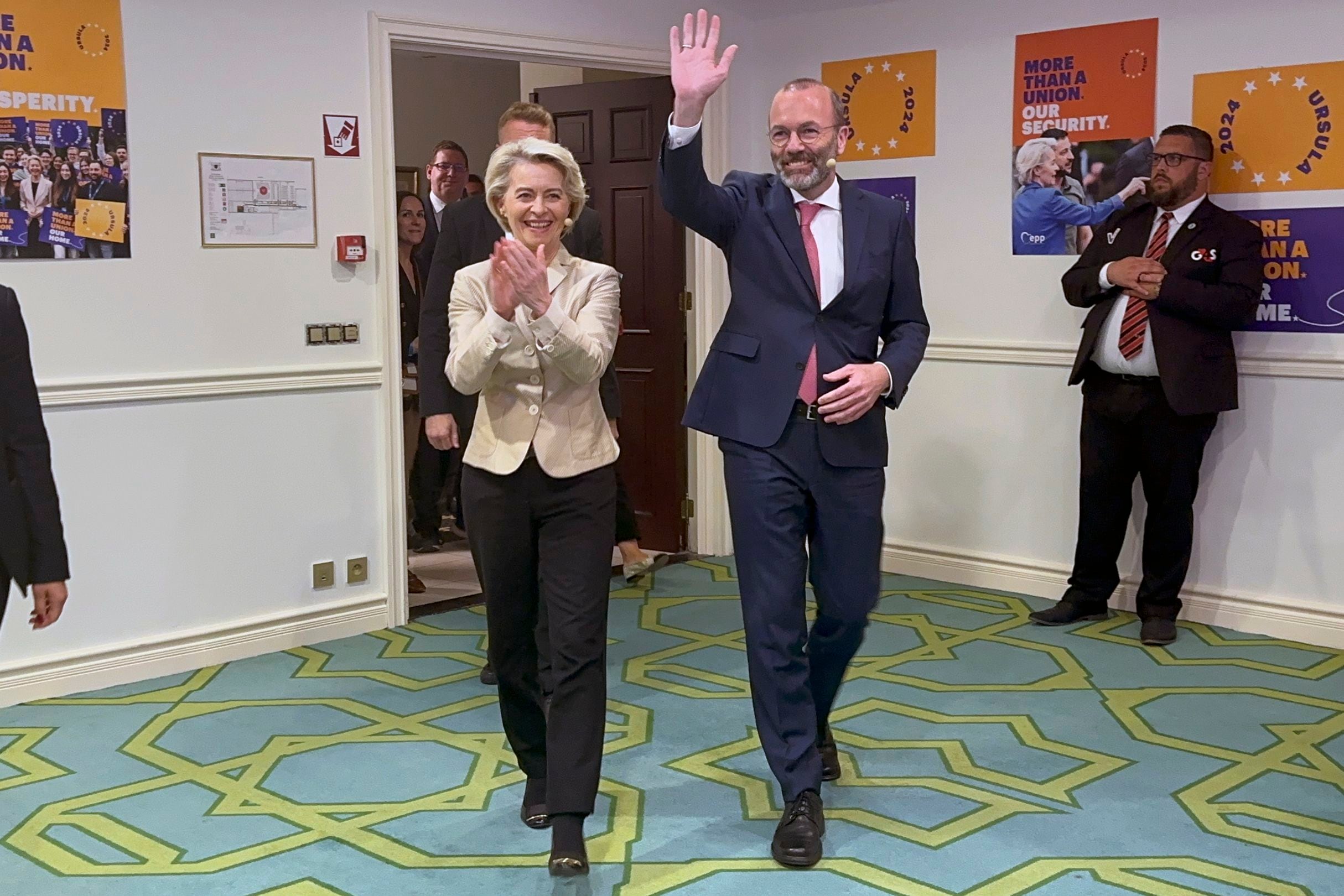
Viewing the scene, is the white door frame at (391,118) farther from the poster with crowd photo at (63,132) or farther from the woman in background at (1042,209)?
the woman in background at (1042,209)

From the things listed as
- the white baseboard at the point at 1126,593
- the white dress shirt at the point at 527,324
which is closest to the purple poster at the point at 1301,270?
the white baseboard at the point at 1126,593

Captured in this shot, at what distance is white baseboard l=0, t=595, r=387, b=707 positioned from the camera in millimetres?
4281

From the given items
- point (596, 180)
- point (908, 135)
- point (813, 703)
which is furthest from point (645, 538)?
point (813, 703)

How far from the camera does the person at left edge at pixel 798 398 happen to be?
10.1 ft

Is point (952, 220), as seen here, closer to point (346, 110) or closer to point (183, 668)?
point (346, 110)

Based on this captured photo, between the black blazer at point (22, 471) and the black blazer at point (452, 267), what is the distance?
1.80m

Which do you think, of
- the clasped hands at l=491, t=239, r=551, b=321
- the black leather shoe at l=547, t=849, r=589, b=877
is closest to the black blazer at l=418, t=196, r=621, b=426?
the clasped hands at l=491, t=239, r=551, b=321

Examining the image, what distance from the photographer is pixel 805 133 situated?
3.03 m

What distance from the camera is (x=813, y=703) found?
323 centimetres

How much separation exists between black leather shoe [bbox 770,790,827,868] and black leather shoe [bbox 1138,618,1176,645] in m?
2.09

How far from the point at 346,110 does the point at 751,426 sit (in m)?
2.44

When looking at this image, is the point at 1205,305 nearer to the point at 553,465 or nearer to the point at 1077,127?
the point at 1077,127

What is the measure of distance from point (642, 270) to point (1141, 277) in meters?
2.27

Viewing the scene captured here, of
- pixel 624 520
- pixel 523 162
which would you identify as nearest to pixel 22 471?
pixel 523 162
